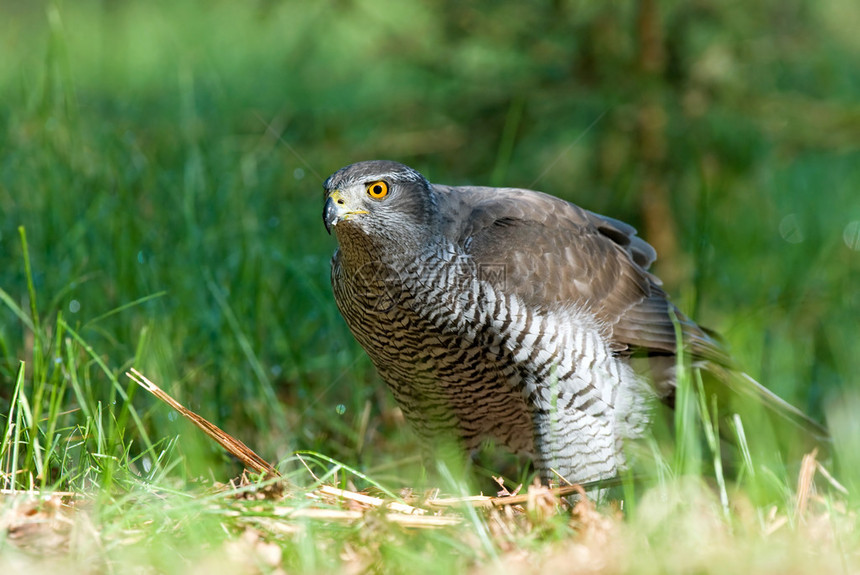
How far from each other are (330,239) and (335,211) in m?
2.33

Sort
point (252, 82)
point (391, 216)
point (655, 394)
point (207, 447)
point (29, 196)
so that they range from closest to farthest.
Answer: point (391, 216) → point (207, 447) → point (655, 394) → point (29, 196) → point (252, 82)

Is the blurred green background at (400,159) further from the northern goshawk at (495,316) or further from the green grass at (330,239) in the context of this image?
the northern goshawk at (495,316)

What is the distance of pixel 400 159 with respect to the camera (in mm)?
5207

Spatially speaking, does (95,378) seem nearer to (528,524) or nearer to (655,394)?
(528,524)

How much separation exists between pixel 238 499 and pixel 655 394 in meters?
1.99

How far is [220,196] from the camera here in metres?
4.66

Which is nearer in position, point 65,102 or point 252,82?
point 65,102

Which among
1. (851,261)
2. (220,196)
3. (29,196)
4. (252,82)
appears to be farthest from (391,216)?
(252,82)

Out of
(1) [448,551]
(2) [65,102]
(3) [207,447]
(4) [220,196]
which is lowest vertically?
(3) [207,447]

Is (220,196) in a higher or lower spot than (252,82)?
lower

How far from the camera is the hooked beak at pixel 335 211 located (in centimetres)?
299

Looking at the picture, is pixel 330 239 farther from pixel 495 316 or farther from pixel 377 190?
pixel 495 316

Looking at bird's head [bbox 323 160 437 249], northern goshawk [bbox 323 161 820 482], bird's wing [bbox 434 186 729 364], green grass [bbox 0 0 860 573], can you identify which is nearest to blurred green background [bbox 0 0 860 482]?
green grass [bbox 0 0 860 573]

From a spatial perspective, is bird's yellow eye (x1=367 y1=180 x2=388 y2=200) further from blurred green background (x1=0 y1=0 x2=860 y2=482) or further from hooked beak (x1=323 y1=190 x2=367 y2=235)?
blurred green background (x1=0 y1=0 x2=860 y2=482)
